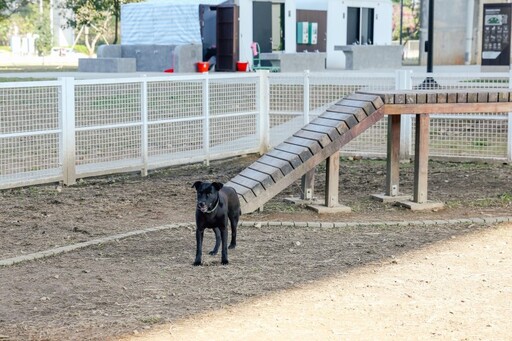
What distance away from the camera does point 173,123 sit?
1365 cm

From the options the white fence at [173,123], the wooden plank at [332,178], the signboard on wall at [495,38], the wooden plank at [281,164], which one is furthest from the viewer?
the signboard on wall at [495,38]

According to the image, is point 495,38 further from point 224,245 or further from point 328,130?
point 224,245

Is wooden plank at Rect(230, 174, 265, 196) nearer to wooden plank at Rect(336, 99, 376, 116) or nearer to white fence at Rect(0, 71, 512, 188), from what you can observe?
wooden plank at Rect(336, 99, 376, 116)

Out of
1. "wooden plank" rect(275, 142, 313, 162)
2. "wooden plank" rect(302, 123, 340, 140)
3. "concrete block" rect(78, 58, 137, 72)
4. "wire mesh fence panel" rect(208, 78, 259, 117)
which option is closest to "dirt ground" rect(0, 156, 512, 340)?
"wooden plank" rect(275, 142, 313, 162)

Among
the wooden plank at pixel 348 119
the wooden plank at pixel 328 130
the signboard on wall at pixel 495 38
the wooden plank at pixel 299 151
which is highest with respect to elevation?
the signboard on wall at pixel 495 38

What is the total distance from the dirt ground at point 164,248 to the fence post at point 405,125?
4.07ft

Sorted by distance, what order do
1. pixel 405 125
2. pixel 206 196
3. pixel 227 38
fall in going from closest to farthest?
pixel 206 196
pixel 405 125
pixel 227 38

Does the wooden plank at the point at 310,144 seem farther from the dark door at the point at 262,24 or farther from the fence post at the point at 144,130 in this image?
the dark door at the point at 262,24

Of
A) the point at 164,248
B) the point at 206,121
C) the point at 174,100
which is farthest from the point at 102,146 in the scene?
the point at 164,248

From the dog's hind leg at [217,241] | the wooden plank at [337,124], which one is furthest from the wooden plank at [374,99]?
the dog's hind leg at [217,241]

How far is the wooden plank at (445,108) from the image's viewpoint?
10.2 metres

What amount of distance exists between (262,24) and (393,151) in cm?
2801

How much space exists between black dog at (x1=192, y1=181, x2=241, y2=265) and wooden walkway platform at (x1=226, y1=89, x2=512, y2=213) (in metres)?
1.37

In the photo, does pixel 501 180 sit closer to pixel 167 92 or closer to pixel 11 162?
pixel 167 92
